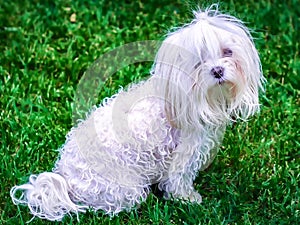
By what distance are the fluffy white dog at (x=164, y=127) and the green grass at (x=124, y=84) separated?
0.12 meters

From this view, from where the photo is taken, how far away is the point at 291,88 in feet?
14.2

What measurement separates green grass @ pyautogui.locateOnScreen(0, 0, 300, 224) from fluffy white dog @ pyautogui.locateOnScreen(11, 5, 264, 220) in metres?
0.12

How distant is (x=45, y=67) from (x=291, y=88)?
158 centimetres

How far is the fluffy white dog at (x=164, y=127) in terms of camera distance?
2928mm

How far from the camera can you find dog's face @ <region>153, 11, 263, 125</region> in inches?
114

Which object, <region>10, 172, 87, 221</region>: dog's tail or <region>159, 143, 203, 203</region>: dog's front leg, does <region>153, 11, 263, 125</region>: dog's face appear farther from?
<region>10, 172, 87, 221</region>: dog's tail

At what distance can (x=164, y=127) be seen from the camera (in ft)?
10.2

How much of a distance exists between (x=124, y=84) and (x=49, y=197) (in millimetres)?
1260

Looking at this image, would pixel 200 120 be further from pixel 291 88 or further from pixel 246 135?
pixel 291 88

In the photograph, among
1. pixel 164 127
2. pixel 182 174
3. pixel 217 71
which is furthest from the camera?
pixel 182 174

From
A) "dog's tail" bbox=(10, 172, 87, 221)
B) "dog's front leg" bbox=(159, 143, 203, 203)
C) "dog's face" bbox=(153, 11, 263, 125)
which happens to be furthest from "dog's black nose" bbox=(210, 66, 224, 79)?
"dog's tail" bbox=(10, 172, 87, 221)

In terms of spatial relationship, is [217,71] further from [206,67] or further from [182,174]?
[182,174]

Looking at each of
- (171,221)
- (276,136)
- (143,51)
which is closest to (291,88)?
(276,136)

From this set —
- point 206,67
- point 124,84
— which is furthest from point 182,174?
point 124,84
